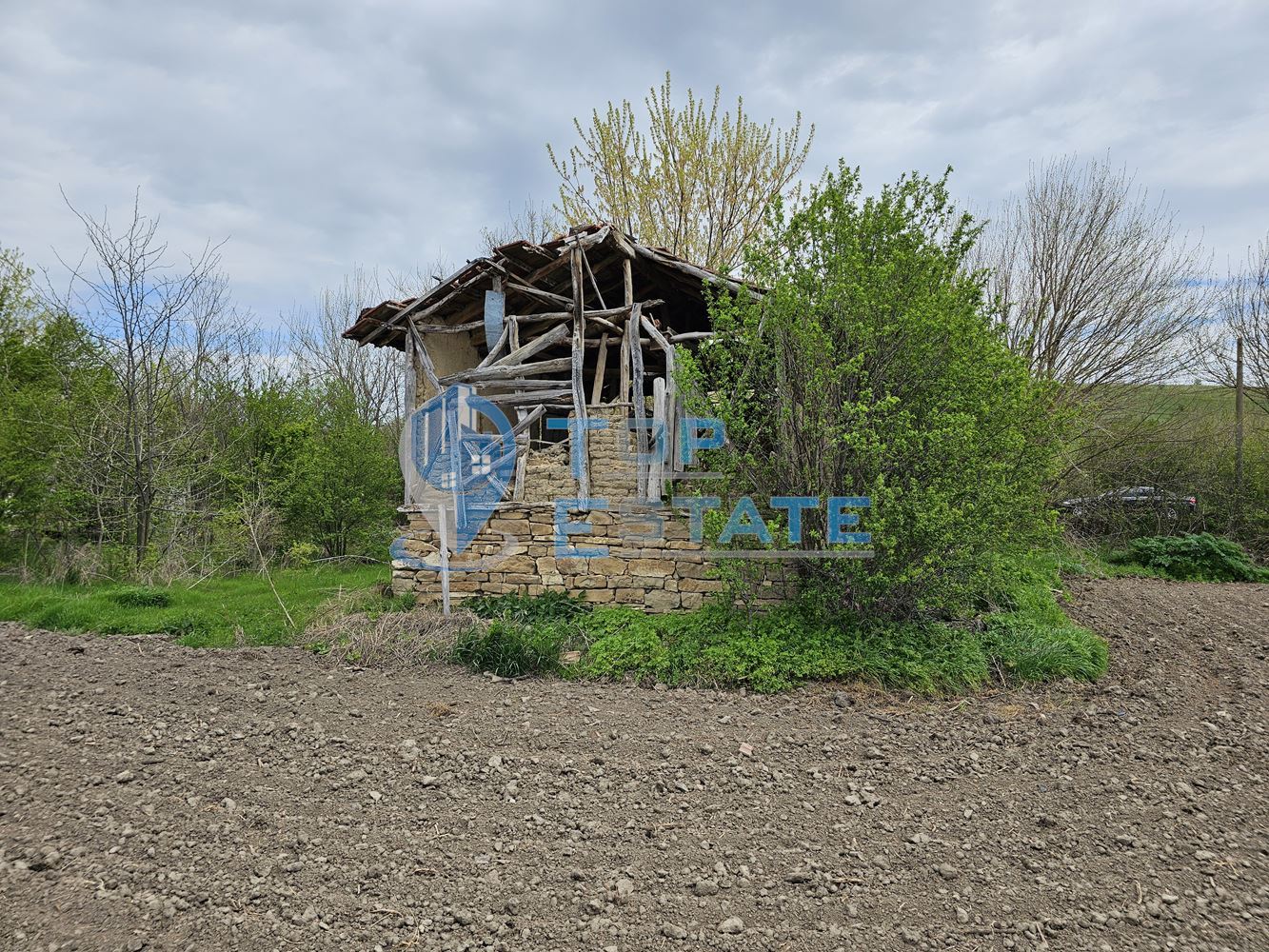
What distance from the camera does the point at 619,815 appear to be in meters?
3.25

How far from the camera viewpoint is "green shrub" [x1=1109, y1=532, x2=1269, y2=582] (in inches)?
405

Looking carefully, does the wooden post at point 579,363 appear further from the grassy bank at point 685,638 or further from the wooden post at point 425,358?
the wooden post at point 425,358

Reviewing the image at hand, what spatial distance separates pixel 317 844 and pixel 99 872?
787 millimetres

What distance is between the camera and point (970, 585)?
5.69 m

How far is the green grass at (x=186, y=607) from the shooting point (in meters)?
6.74

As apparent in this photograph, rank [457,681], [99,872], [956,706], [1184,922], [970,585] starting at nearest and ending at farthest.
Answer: [1184,922] < [99,872] < [956,706] < [457,681] < [970,585]

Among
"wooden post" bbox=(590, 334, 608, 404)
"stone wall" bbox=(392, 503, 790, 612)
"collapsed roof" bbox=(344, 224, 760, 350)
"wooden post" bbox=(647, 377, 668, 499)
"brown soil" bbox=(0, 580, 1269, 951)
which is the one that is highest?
"collapsed roof" bbox=(344, 224, 760, 350)

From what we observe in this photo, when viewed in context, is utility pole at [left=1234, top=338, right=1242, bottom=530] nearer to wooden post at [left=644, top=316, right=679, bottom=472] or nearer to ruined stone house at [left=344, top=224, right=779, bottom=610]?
ruined stone house at [left=344, top=224, right=779, bottom=610]

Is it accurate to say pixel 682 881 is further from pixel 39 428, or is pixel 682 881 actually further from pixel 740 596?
pixel 39 428

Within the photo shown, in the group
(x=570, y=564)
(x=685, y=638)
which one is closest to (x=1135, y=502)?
(x=685, y=638)

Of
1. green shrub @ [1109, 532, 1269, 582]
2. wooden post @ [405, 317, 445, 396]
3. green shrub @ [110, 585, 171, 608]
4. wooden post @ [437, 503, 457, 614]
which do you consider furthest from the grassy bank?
green shrub @ [1109, 532, 1269, 582]

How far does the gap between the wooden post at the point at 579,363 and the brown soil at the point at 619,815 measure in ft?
8.68

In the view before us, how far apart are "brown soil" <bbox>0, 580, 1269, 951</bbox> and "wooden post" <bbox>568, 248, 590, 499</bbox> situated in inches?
104

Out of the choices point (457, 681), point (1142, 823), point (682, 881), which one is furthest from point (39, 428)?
point (1142, 823)
